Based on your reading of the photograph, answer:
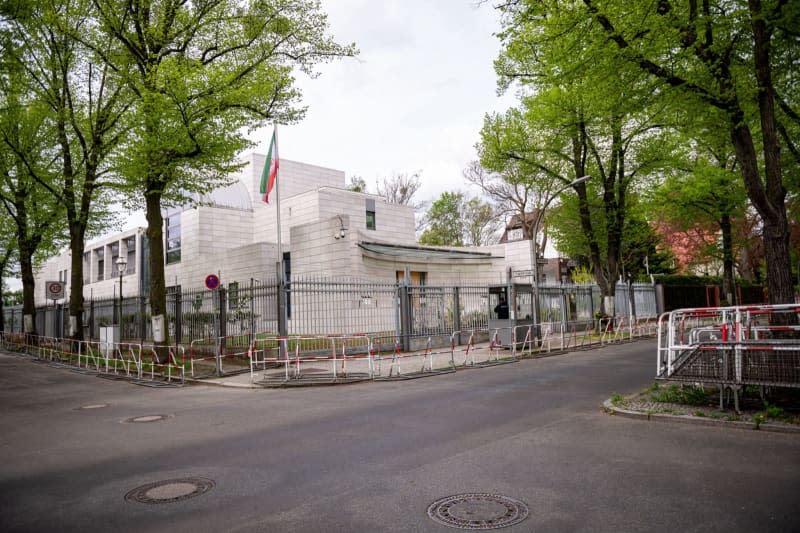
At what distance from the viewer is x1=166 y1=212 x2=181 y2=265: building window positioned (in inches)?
1808

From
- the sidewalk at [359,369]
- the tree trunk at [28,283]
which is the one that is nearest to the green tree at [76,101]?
the tree trunk at [28,283]

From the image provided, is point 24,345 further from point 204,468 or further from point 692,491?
point 692,491

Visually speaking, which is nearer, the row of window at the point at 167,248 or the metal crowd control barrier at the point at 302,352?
the metal crowd control barrier at the point at 302,352

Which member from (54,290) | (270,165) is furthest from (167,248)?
(270,165)

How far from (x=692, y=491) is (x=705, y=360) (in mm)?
4093

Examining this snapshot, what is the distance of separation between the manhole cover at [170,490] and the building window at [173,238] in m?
43.3

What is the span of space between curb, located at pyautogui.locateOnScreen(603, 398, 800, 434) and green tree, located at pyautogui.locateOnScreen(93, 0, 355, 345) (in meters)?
13.8

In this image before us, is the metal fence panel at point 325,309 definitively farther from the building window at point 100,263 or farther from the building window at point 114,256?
the building window at point 100,263

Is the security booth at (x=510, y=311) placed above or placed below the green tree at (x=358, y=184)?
below

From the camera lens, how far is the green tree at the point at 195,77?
16.1 meters

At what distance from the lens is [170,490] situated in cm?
516

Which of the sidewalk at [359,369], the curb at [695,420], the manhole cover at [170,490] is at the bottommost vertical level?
the sidewalk at [359,369]

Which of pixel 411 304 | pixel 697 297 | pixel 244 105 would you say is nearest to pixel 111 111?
pixel 244 105

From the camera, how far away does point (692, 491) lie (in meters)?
4.65
